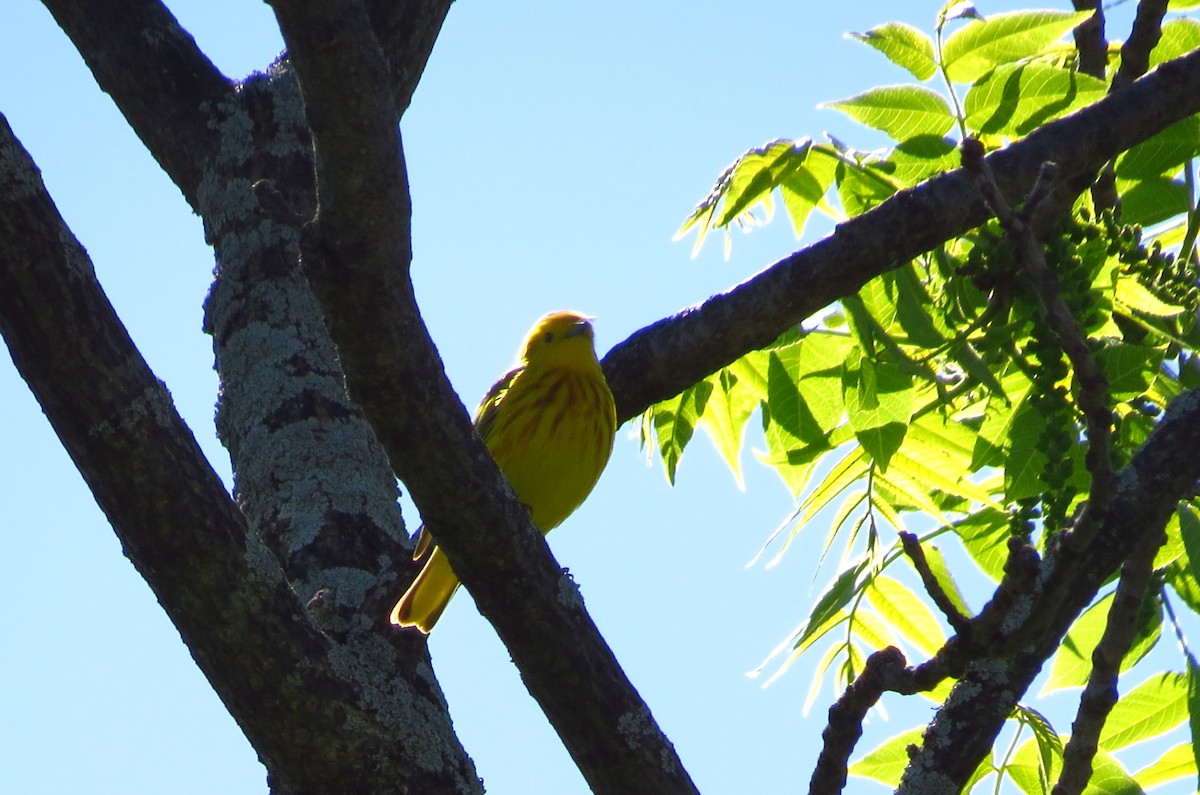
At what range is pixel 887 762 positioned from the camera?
11.3 feet

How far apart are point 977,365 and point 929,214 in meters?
0.38

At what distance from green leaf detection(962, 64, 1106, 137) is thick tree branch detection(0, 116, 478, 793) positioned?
2116mm

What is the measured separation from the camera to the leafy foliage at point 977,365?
313 centimetres

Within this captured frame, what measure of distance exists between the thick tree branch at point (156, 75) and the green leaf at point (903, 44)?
7.30ft

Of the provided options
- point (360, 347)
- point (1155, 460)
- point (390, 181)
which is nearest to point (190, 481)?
point (360, 347)

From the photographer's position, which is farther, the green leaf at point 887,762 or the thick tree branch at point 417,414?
the green leaf at point 887,762

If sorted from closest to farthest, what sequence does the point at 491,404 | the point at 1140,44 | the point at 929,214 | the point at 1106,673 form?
the point at 1106,673 < the point at 929,214 < the point at 1140,44 < the point at 491,404

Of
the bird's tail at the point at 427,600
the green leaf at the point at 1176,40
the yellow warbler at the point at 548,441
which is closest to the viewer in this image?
the green leaf at the point at 1176,40

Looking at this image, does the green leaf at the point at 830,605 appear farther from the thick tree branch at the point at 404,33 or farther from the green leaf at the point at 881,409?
the thick tree branch at the point at 404,33

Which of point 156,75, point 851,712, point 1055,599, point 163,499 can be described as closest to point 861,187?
point 1055,599

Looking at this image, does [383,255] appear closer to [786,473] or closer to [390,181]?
[390,181]

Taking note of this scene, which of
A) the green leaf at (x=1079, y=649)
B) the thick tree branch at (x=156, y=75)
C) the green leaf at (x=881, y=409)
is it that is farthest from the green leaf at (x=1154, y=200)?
the thick tree branch at (x=156, y=75)

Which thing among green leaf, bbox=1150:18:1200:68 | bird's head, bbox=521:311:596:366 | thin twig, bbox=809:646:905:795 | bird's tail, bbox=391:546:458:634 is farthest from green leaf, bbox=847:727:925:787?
bird's head, bbox=521:311:596:366

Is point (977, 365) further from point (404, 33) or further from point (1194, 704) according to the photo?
point (404, 33)
